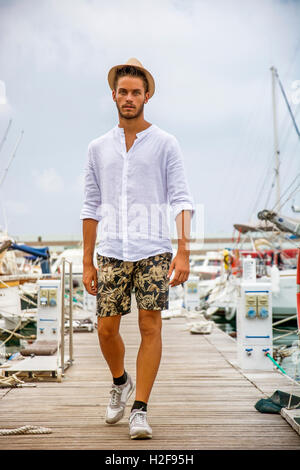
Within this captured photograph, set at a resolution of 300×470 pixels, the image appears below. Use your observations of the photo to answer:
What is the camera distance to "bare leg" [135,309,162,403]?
2.72m

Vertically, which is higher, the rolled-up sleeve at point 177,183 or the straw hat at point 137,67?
the straw hat at point 137,67

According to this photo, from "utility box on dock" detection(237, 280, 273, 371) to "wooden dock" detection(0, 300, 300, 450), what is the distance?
0.59ft

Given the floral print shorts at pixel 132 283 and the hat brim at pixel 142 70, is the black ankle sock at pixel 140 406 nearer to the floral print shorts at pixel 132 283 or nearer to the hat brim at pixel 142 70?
the floral print shorts at pixel 132 283

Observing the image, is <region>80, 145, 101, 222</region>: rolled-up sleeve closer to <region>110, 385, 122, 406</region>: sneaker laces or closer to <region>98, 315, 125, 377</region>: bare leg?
<region>98, 315, 125, 377</region>: bare leg

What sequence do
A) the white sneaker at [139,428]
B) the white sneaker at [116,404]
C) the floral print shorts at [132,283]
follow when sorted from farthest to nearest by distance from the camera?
the white sneaker at [116,404]
the floral print shorts at [132,283]
the white sneaker at [139,428]

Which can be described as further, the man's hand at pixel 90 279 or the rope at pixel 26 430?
the man's hand at pixel 90 279

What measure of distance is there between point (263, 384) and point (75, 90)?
2.73 m

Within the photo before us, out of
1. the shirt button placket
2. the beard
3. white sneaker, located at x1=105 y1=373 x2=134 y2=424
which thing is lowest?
white sneaker, located at x1=105 y1=373 x2=134 y2=424

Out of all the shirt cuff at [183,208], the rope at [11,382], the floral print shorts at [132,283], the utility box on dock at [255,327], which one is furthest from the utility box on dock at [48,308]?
the shirt cuff at [183,208]

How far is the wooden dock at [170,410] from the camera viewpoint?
2619mm

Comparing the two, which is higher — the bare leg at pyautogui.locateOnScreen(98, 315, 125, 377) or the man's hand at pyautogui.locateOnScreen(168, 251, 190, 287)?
the man's hand at pyautogui.locateOnScreen(168, 251, 190, 287)

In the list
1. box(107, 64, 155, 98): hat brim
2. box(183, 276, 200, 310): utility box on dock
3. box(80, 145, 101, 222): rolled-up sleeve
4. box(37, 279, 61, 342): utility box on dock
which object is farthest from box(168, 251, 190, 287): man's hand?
box(183, 276, 200, 310): utility box on dock

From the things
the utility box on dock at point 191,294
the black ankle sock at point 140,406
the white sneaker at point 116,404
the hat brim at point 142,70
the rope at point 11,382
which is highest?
the hat brim at point 142,70

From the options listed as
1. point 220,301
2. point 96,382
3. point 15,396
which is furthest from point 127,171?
point 220,301
